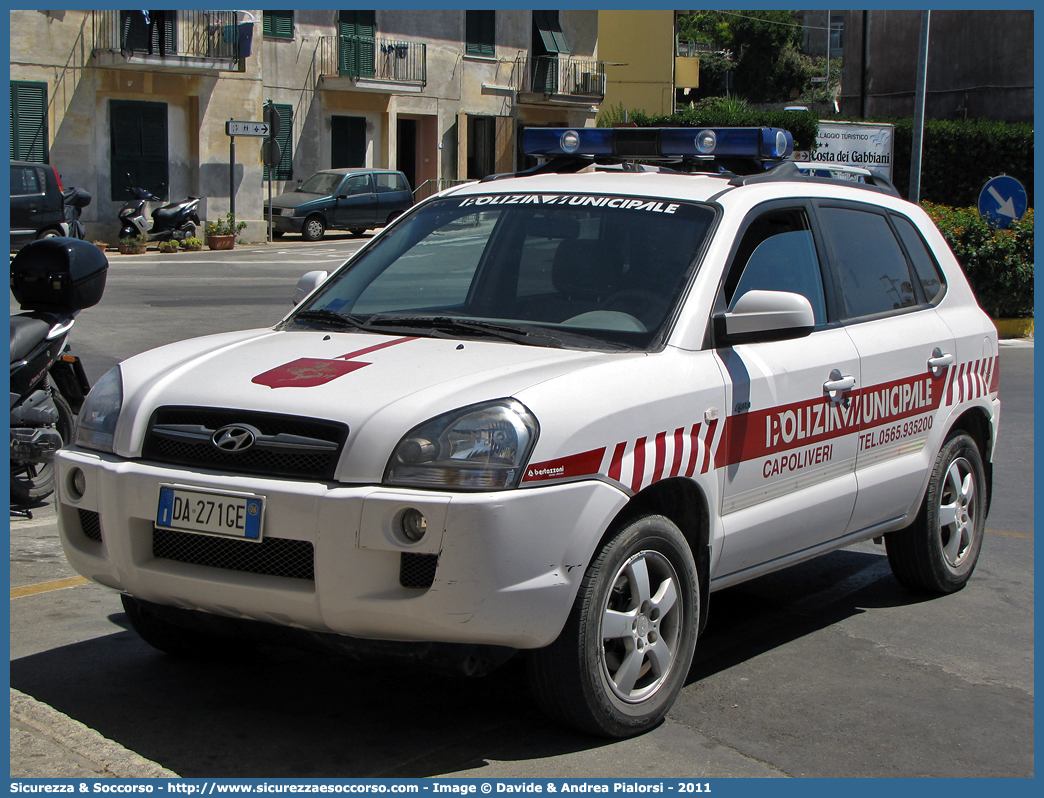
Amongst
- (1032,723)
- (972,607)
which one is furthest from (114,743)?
(972,607)

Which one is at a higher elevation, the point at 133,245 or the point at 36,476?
the point at 133,245

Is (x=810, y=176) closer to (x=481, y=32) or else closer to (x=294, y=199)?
(x=294, y=199)

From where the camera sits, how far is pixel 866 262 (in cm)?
548

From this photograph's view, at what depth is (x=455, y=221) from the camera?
5.22m

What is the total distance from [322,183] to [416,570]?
31379 mm

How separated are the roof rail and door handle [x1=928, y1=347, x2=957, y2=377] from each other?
0.82m

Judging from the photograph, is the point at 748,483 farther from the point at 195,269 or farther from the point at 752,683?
the point at 195,269

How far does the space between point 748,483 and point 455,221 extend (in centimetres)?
163

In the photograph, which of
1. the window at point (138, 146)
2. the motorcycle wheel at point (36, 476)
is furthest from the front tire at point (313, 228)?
the motorcycle wheel at point (36, 476)

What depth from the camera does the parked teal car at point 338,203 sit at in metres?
33.1

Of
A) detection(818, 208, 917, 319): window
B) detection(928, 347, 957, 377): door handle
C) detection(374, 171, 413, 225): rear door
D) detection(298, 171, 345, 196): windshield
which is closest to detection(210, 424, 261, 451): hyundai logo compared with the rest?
detection(818, 208, 917, 319): window

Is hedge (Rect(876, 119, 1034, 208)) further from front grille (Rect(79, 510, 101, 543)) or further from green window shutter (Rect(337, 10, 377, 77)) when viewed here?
front grille (Rect(79, 510, 101, 543))

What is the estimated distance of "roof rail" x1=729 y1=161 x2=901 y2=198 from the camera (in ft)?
16.8

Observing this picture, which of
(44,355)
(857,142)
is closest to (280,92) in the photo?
(857,142)
